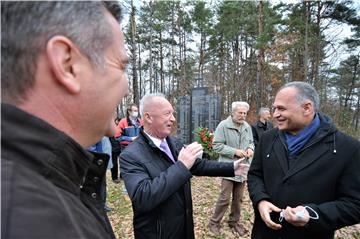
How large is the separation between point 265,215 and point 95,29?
2.03m

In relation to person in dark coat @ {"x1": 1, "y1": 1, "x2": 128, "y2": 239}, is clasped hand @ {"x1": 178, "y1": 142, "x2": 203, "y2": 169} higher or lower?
lower

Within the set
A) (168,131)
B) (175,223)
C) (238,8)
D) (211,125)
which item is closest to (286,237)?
(175,223)

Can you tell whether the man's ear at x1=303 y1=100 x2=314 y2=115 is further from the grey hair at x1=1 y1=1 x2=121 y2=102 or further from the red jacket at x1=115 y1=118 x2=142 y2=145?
the red jacket at x1=115 y1=118 x2=142 y2=145

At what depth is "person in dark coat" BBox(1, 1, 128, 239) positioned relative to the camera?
0.57 metres

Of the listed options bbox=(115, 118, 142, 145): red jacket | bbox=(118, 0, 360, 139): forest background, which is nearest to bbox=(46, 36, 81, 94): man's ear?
bbox=(115, 118, 142, 145): red jacket

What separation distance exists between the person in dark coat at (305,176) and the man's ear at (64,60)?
6.12 feet

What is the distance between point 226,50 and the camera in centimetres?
2745

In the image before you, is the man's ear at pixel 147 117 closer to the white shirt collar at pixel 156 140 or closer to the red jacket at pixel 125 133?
the white shirt collar at pixel 156 140

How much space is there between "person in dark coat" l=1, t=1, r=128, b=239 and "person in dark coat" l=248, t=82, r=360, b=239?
1772 mm

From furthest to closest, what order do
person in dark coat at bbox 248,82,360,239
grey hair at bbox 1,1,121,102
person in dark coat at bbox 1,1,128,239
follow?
person in dark coat at bbox 248,82,360,239 < grey hair at bbox 1,1,121,102 < person in dark coat at bbox 1,1,128,239

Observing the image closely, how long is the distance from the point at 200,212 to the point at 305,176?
375 cm

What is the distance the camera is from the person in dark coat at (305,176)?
2129 millimetres

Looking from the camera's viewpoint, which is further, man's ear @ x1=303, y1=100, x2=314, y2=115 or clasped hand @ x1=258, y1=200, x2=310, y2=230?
man's ear @ x1=303, y1=100, x2=314, y2=115

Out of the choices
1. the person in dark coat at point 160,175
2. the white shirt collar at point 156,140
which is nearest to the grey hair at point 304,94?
the person in dark coat at point 160,175
